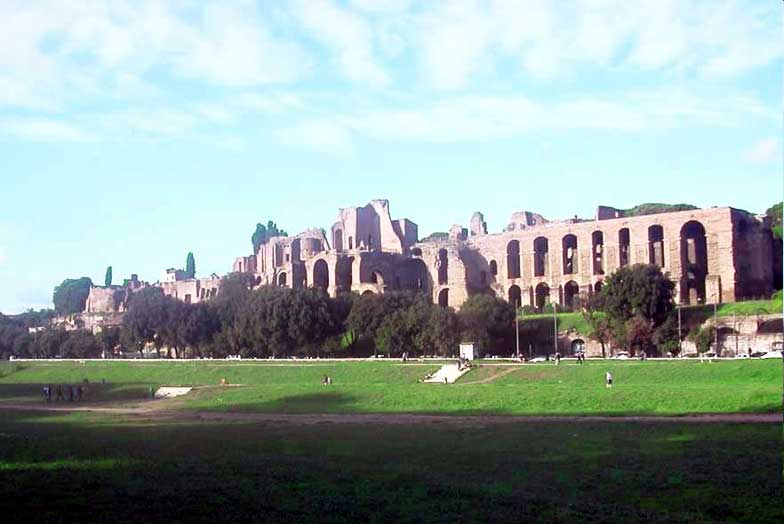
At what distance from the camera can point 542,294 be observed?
68188mm

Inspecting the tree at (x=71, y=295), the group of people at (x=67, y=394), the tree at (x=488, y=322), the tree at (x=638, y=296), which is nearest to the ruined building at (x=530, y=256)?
the tree at (x=488, y=322)

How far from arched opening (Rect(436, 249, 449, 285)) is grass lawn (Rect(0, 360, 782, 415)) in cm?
2553

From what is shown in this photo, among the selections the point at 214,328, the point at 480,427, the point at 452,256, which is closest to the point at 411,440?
the point at 480,427

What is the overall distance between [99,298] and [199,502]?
307 feet

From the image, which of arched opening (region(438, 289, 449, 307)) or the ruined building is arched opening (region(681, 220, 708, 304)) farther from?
arched opening (region(438, 289, 449, 307))

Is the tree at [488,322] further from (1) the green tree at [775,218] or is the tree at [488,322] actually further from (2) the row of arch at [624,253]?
(1) the green tree at [775,218]

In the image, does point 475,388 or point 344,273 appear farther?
point 344,273

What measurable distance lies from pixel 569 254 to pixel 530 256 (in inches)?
111

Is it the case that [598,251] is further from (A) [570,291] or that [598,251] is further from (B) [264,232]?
(B) [264,232]

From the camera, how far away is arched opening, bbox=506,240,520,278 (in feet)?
228

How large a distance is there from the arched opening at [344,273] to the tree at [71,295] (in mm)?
50483

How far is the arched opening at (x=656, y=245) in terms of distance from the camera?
62.2 m

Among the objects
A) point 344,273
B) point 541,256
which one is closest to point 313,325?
point 344,273

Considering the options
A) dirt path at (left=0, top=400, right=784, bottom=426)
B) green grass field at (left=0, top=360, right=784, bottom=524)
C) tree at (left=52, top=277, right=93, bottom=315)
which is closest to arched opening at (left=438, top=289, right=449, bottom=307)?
green grass field at (left=0, top=360, right=784, bottom=524)
